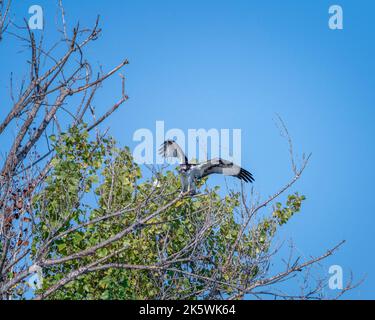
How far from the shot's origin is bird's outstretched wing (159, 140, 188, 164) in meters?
19.8

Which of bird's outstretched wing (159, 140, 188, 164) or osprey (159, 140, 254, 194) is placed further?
bird's outstretched wing (159, 140, 188, 164)

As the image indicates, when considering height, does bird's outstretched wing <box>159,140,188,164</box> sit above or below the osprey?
above

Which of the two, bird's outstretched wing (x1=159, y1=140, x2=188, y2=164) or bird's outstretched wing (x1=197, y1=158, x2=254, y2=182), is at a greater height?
bird's outstretched wing (x1=159, y1=140, x2=188, y2=164)

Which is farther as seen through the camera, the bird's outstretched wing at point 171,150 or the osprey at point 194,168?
the bird's outstretched wing at point 171,150

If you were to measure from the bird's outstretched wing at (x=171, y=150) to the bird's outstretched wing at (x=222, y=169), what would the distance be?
26.4 inches

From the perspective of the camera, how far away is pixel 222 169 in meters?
19.8

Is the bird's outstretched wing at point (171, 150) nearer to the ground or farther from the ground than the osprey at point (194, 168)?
farther from the ground

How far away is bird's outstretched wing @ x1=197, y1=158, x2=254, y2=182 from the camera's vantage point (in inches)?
753

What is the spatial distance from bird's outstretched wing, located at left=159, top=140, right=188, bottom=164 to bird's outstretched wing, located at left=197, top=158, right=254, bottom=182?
67 centimetres

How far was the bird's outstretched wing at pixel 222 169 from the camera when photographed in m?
19.1

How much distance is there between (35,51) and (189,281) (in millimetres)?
6787

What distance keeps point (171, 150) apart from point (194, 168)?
159cm
